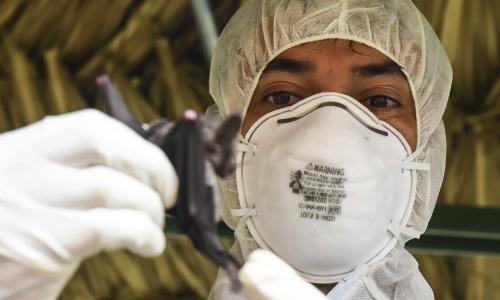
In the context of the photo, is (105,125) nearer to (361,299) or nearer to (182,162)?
(182,162)

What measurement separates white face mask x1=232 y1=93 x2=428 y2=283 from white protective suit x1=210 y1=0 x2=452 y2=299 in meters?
0.03

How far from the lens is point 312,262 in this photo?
124 cm

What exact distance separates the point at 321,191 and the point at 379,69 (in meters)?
0.20

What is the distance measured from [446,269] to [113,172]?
1125 mm

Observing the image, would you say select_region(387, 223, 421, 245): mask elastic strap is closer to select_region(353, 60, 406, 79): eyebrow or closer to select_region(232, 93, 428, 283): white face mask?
select_region(232, 93, 428, 283): white face mask

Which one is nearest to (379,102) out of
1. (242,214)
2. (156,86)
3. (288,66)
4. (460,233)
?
(288,66)

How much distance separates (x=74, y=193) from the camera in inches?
30.6

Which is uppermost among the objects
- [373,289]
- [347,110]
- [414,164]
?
[347,110]

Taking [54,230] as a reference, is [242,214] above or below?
below

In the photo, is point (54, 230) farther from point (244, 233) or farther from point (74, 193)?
point (244, 233)

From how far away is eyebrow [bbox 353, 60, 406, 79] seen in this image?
4.18ft

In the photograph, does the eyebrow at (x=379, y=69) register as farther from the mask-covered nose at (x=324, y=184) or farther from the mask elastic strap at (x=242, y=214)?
the mask elastic strap at (x=242, y=214)

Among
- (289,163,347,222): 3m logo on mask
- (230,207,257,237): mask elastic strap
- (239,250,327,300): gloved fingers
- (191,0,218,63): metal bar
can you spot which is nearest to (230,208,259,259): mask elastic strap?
(230,207,257,237): mask elastic strap

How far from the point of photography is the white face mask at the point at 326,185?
122 cm
